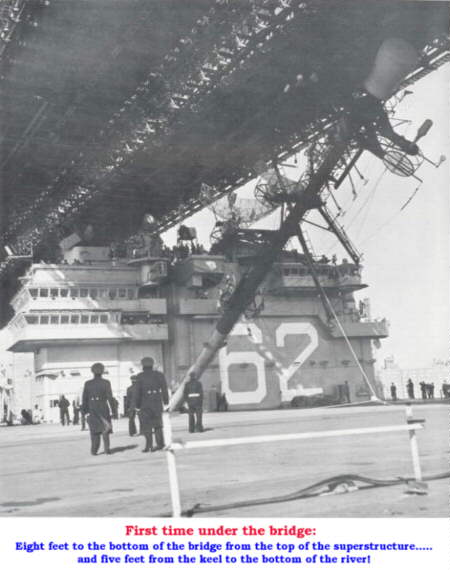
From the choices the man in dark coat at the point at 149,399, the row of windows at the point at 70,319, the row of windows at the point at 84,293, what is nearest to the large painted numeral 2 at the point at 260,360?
the row of windows at the point at 84,293

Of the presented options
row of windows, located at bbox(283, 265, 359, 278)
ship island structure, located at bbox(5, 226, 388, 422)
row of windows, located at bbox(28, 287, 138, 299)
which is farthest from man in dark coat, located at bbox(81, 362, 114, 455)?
row of windows, located at bbox(283, 265, 359, 278)

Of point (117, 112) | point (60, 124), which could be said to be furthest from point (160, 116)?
point (60, 124)

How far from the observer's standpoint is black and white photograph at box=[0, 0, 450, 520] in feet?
27.9

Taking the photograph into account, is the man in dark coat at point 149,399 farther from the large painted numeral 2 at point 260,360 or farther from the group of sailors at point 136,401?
the large painted numeral 2 at point 260,360

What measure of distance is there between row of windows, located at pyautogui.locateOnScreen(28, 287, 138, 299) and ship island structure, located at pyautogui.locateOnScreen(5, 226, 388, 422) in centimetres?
7

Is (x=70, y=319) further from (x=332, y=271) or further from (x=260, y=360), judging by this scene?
(x=332, y=271)

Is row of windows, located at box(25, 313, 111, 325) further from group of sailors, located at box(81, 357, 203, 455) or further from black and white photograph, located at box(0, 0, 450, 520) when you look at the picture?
group of sailors, located at box(81, 357, 203, 455)

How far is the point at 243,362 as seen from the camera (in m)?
45.5

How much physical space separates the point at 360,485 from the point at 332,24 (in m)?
24.8

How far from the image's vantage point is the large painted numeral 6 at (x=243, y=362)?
147 feet

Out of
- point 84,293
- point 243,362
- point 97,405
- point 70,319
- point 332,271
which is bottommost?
point 97,405

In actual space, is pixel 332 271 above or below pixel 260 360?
above

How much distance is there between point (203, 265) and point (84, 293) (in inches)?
330

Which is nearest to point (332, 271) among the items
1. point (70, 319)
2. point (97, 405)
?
point (70, 319)
